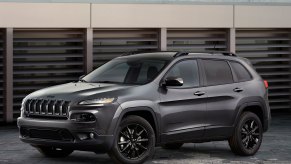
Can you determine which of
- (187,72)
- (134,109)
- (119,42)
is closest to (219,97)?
(187,72)

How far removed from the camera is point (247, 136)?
12914 millimetres

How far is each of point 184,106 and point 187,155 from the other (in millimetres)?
1202

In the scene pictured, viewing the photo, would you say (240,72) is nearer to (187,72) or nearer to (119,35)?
(187,72)

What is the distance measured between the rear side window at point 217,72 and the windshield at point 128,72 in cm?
80

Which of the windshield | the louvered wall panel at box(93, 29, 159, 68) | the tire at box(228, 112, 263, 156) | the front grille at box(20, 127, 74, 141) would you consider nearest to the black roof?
the windshield

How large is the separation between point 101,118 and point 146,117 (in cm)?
90

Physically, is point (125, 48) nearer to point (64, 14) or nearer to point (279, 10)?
point (64, 14)

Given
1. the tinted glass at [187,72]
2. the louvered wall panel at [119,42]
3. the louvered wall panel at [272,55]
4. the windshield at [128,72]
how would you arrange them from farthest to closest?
the louvered wall panel at [272,55]
the louvered wall panel at [119,42]
the tinted glass at [187,72]
the windshield at [128,72]

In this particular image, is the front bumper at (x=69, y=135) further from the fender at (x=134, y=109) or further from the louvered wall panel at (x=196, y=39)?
the louvered wall panel at (x=196, y=39)

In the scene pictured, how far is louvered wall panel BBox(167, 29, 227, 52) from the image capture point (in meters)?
20.4

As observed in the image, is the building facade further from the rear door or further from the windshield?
the rear door

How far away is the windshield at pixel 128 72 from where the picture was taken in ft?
39.0

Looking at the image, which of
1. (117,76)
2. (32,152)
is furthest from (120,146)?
(32,152)

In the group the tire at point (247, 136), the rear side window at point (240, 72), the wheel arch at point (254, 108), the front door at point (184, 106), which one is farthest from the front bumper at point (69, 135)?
the rear side window at point (240, 72)
